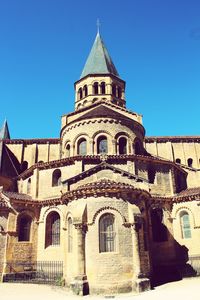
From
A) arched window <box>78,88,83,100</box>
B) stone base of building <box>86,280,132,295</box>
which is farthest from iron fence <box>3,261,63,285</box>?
arched window <box>78,88,83,100</box>

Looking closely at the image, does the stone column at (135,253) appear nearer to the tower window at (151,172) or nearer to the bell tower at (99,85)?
the tower window at (151,172)

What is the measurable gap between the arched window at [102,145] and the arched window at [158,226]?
7.23m

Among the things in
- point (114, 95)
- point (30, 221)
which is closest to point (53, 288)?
point (30, 221)

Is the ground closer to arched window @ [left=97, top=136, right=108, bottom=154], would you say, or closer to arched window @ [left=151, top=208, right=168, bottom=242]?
arched window @ [left=151, top=208, right=168, bottom=242]

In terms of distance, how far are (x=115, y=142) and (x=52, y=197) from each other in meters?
7.82

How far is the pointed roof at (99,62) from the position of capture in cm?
3638

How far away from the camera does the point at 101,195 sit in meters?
16.8

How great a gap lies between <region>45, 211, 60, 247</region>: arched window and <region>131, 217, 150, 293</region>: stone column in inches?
336

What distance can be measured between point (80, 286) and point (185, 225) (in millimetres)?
11913

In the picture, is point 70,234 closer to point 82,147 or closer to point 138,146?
point 82,147

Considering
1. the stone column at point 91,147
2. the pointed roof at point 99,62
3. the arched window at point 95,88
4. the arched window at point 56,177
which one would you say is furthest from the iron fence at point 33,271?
the pointed roof at point 99,62

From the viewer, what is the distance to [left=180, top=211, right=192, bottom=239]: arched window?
2283cm

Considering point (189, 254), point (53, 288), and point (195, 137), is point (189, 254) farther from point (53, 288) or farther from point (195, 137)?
point (195, 137)

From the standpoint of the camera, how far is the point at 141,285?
49.4 feet
